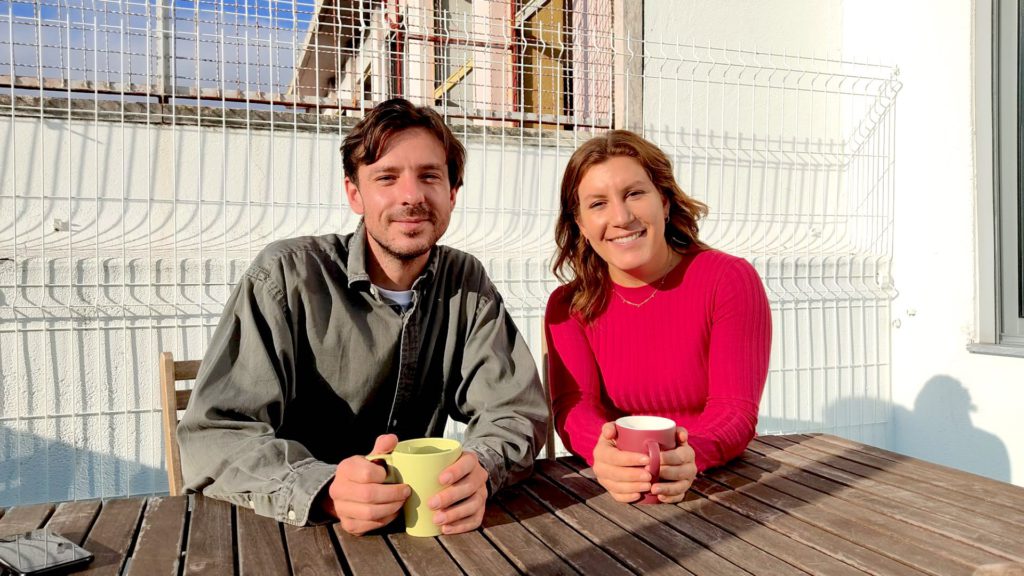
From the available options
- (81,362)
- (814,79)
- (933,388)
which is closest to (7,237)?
(81,362)

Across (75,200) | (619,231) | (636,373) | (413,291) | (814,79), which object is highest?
(814,79)

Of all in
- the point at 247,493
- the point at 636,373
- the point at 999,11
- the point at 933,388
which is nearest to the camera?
the point at 247,493

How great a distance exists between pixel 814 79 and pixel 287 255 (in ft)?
14.7

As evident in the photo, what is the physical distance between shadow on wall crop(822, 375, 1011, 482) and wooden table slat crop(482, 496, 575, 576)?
393 cm

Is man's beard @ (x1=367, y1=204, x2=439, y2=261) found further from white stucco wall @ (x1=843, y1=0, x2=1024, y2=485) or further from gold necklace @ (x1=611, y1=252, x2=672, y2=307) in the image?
white stucco wall @ (x1=843, y1=0, x2=1024, y2=485)

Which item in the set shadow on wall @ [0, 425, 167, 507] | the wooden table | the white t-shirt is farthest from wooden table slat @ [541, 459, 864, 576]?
shadow on wall @ [0, 425, 167, 507]

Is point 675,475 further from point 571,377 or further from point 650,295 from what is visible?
point 650,295

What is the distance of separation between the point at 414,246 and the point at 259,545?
0.70 meters

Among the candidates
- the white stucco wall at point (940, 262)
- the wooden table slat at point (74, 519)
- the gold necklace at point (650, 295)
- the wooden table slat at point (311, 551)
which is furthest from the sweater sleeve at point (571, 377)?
the white stucco wall at point (940, 262)

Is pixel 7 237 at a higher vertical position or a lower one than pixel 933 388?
higher

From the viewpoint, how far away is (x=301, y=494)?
48.1 inches

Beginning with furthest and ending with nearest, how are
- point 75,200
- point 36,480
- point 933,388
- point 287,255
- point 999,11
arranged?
point 933,388
point 999,11
point 75,200
point 36,480
point 287,255

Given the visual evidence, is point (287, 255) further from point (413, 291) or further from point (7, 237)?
point (7, 237)

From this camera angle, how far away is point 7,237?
11.7 ft
